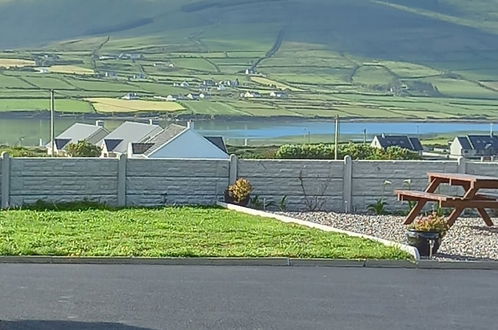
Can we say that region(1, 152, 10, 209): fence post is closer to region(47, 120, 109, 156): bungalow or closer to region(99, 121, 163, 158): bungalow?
region(99, 121, 163, 158): bungalow

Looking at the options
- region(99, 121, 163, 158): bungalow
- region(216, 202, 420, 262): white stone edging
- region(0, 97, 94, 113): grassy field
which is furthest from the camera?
region(0, 97, 94, 113): grassy field

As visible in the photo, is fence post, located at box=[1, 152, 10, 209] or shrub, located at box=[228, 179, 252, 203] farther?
shrub, located at box=[228, 179, 252, 203]

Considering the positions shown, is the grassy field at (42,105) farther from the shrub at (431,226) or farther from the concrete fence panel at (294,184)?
the shrub at (431,226)

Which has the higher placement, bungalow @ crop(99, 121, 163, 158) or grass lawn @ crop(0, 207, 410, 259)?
bungalow @ crop(99, 121, 163, 158)

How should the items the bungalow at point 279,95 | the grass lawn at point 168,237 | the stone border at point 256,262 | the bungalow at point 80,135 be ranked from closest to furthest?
the stone border at point 256,262 → the grass lawn at point 168,237 → the bungalow at point 80,135 → the bungalow at point 279,95

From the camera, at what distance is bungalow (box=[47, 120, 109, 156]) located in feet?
215

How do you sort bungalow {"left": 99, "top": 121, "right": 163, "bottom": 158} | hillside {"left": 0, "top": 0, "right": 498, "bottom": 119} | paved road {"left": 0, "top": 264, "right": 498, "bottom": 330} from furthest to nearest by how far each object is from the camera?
hillside {"left": 0, "top": 0, "right": 498, "bottom": 119}
bungalow {"left": 99, "top": 121, "right": 163, "bottom": 158}
paved road {"left": 0, "top": 264, "right": 498, "bottom": 330}

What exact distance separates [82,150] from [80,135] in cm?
1253

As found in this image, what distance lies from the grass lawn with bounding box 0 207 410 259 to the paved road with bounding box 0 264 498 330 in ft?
2.78

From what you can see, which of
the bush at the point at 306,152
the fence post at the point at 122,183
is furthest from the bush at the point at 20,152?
the fence post at the point at 122,183

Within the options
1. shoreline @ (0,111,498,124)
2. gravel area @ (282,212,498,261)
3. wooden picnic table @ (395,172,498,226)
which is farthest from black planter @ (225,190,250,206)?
shoreline @ (0,111,498,124)

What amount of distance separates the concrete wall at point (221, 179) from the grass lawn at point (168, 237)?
2489 millimetres

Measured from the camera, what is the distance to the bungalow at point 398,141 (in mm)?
64562

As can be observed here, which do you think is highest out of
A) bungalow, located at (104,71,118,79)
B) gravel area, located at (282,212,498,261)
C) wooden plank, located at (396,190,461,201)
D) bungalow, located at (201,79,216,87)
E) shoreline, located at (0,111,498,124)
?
bungalow, located at (104,71,118,79)
